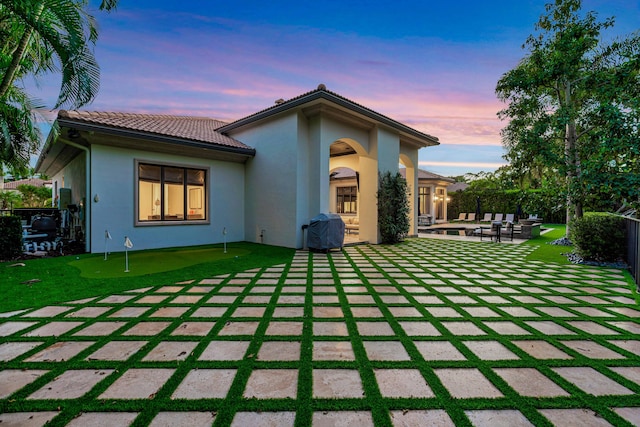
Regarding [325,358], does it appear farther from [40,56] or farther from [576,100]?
[576,100]

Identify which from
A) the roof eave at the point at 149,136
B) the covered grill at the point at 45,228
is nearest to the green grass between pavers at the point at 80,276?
the covered grill at the point at 45,228

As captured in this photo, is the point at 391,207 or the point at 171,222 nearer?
the point at 171,222

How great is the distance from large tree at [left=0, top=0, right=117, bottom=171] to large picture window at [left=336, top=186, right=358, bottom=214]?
1544 cm

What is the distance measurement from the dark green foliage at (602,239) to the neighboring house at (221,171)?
222 inches

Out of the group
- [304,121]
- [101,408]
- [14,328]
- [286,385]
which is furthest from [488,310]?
[304,121]

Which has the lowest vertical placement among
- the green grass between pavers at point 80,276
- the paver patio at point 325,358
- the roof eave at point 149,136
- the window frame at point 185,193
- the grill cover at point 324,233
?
the paver patio at point 325,358

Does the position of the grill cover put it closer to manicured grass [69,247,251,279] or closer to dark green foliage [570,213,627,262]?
manicured grass [69,247,251,279]

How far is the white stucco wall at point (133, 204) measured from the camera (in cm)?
764

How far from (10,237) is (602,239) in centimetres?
1414

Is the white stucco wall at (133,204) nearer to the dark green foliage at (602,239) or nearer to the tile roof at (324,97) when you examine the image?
the tile roof at (324,97)

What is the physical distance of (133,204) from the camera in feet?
27.0

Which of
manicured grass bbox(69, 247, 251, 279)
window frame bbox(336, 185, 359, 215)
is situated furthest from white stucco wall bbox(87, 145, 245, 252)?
window frame bbox(336, 185, 359, 215)

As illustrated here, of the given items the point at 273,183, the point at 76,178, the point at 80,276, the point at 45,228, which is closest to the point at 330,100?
the point at 273,183

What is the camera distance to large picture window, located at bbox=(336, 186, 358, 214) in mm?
19281
